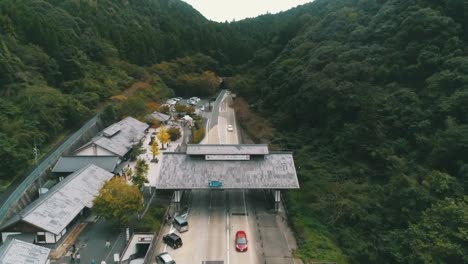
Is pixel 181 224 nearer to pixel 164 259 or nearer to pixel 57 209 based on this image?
pixel 164 259

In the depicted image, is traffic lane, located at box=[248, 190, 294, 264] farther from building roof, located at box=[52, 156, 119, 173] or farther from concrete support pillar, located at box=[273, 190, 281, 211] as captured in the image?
building roof, located at box=[52, 156, 119, 173]

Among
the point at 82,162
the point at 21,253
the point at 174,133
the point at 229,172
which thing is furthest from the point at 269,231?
the point at 174,133

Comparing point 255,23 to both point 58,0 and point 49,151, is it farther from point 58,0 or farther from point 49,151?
point 49,151

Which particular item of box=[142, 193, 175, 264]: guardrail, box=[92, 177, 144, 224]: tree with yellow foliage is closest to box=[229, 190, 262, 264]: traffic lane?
box=[142, 193, 175, 264]: guardrail

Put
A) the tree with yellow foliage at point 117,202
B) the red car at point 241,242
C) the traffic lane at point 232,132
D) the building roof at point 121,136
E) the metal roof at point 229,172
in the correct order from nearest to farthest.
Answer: the red car at point 241,242 → the tree with yellow foliage at point 117,202 → the metal roof at point 229,172 → the building roof at point 121,136 → the traffic lane at point 232,132

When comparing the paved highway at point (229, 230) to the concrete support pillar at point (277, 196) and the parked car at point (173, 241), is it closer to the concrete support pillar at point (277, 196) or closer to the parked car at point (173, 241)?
the parked car at point (173, 241)

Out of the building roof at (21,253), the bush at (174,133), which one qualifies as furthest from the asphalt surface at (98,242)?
the bush at (174,133)
